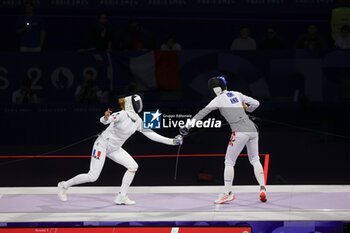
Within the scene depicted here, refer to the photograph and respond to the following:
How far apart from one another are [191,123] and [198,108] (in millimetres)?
821

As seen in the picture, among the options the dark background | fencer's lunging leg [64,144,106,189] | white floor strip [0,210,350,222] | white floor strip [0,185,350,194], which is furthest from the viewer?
the dark background

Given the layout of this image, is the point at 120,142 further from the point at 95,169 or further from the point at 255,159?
the point at 255,159

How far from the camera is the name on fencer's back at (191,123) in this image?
6332 millimetres

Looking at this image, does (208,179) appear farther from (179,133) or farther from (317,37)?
(317,37)

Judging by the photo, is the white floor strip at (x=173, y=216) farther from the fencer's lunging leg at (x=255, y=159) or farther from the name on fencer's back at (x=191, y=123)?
the name on fencer's back at (x=191, y=123)

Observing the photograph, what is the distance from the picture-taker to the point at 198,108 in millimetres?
7070

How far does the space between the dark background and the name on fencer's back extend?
79mm

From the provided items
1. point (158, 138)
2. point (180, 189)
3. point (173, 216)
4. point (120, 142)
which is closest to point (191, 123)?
point (158, 138)

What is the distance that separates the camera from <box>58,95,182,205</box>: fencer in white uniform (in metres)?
6.25

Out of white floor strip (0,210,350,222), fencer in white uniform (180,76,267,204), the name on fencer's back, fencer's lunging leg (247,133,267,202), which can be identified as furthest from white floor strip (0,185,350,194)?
white floor strip (0,210,350,222)

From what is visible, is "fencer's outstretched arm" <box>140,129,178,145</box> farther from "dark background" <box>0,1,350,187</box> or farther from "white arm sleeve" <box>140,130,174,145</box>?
"dark background" <box>0,1,350,187</box>

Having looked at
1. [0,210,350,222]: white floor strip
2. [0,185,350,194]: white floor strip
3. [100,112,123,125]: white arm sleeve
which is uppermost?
[100,112,123,125]: white arm sleeve

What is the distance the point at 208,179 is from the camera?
7.17m

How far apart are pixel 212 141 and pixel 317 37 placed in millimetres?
2263
